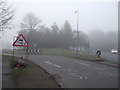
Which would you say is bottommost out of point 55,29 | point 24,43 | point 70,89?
point 70,89

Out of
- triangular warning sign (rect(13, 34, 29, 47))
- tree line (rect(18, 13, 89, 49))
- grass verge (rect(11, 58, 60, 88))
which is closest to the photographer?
grass verge (rect(11, 58, 60, 88))

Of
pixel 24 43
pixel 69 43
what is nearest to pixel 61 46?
pixel 69 43

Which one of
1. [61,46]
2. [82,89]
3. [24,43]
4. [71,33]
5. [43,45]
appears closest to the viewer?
[82,89]

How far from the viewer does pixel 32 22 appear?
2726 inches

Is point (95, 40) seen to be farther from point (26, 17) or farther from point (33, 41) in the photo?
point (26, 17)

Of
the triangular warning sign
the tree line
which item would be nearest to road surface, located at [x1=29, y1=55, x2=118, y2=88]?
the triangular warning sign

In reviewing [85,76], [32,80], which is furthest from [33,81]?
[85,76]

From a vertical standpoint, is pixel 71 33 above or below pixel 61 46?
above

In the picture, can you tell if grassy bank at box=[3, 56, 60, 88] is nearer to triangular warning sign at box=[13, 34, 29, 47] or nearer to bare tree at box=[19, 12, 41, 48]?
triangular warning sign at box=[13, 34, 29, 47]

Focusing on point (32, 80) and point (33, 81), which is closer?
point (33, 81)

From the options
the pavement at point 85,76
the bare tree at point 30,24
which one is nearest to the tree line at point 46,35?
the bare tree at point 30,24

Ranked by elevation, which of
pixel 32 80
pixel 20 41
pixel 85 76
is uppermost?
pixel 20 41

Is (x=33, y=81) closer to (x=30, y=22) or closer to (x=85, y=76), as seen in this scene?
(x=85, y=76)

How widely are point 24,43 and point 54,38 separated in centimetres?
6267
